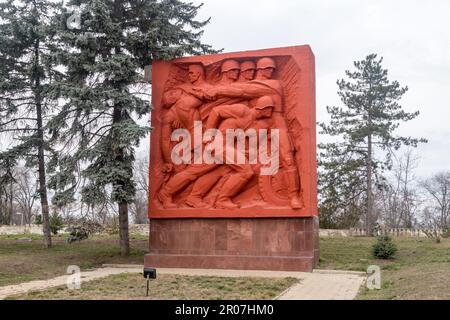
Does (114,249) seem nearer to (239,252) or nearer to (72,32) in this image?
(239,252)

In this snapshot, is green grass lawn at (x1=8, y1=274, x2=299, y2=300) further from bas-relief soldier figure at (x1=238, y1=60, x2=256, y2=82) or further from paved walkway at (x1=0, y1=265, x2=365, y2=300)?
bas-relief soldier figure at (x1=238, y1=60, x2=256, y2=82)

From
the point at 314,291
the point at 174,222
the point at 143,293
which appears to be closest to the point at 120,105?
the point at 174,222

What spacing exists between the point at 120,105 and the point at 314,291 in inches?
342

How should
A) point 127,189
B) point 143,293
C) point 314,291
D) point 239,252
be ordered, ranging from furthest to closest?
point 127,189
point 239,252
point 314,291
point 143,293

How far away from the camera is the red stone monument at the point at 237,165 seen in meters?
14.1

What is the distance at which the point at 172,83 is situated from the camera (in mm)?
15828

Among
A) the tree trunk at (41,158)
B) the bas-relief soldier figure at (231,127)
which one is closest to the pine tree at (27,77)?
the tree trunk at (41,158)

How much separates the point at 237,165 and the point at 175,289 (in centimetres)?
511

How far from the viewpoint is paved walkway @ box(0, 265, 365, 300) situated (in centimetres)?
972

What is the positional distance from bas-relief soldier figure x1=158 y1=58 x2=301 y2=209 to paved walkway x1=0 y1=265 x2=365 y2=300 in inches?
76.1

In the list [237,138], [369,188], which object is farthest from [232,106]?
[369,188]

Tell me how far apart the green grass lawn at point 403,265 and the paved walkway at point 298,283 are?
57cm

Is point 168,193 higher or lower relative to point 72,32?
lower

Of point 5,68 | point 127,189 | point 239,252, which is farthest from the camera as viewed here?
point 5,68
